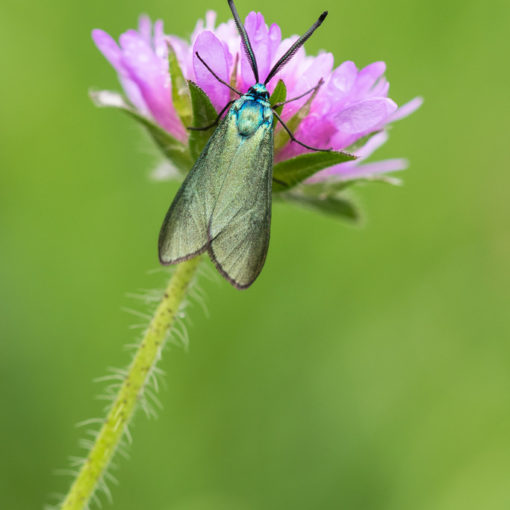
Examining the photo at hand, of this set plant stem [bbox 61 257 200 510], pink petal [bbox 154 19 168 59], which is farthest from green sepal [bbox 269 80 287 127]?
plant stem [bbox 61 257 200 510]

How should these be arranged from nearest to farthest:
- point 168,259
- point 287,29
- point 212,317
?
point 168,259, point 212,317, point 287,29

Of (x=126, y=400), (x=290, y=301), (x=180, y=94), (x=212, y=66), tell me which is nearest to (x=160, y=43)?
(x=180, y=94)

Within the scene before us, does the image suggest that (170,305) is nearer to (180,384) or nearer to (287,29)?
(180,384)

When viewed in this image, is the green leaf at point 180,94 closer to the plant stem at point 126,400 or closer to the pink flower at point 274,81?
the pink flower at point 274,81

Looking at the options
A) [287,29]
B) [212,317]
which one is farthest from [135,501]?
[287,29]

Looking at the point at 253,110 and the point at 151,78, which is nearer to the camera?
the point at 253,110

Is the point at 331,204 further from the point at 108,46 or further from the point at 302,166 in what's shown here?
the point at 108,46
